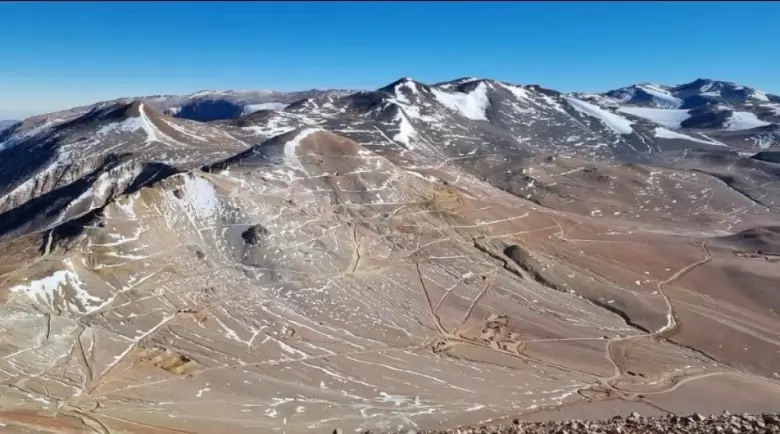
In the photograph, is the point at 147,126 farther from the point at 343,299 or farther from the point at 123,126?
the point at 343,299

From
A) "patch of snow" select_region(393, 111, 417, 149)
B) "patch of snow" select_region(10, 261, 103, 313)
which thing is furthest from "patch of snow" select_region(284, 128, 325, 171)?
"patch of snow" select_region(393, 111, 417, 149)

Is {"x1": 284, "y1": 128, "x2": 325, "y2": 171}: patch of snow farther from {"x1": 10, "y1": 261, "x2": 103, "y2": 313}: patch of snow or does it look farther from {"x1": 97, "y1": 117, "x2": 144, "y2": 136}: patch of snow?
{"x1": 97, "y1": 117, "x2": 144, "y2": 136}: patch of snow

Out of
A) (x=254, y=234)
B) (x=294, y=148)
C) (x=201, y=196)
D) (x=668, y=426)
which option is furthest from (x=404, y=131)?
(x=668, y=426)

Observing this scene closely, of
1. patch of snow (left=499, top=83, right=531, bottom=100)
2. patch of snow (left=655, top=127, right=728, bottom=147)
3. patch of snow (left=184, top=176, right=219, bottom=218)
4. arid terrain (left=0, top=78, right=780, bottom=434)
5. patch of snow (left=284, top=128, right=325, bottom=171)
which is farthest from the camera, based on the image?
patch of snow (left=499, top=83, right=531, bottom=100)

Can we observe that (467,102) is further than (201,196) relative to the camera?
Yes

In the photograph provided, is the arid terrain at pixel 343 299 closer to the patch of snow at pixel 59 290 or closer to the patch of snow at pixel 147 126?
the patch of snow at pixel 59 290

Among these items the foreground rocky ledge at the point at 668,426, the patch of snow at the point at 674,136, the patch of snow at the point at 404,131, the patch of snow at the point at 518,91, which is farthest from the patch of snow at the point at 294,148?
the patch of snow at the point at 674,136
